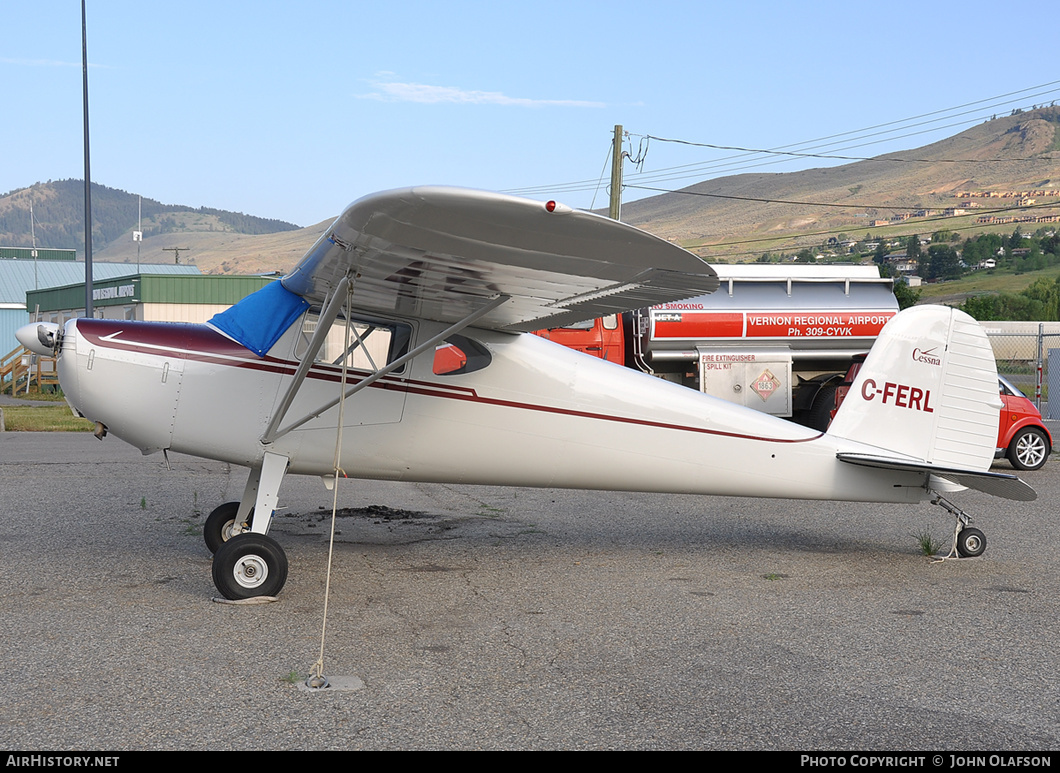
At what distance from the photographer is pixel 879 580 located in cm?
666

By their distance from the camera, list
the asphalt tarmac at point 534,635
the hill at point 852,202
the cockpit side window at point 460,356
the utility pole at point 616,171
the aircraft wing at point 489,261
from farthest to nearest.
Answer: the hill at point 852,202 < the utility pole at point 616,171 < the cockpit side window at point 460,356 < the aircraft wing at point 489,261 < the asphalt tarmac at point 534,635

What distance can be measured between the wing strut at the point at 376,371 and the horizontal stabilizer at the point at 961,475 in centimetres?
333

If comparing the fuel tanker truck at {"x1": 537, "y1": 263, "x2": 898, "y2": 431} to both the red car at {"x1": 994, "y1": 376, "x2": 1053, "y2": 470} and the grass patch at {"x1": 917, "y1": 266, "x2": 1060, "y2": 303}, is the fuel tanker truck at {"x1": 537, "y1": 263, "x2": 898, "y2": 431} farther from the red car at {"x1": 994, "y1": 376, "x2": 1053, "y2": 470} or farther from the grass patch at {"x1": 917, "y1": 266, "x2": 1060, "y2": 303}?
the grass patch at {"x1": 917, "y1": 266, "x2": 1060, "y2": 303}

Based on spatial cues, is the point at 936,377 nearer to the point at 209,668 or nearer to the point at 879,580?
the point at 879,580

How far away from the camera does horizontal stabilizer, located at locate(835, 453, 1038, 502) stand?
678 cm

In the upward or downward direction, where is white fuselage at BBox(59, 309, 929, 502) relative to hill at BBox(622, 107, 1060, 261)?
downward

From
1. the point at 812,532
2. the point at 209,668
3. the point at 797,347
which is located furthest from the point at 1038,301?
the point at 209,668

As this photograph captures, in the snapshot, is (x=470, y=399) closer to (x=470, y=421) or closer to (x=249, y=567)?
(x=470, y=421)

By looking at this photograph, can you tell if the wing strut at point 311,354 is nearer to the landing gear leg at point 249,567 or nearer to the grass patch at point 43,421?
the landing gear leg at point 249,567

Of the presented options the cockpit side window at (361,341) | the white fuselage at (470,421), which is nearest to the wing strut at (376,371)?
the white fuselage at (470,421)

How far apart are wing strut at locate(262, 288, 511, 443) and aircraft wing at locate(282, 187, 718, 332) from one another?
0.57 ft

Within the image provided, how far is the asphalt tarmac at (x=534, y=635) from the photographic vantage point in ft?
12.3

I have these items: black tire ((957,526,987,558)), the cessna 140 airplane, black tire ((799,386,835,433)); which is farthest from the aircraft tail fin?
black tire ((799,386,835,433))

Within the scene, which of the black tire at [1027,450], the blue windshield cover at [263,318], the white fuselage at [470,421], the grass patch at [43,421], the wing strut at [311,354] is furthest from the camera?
the grass patch at [43,421]
